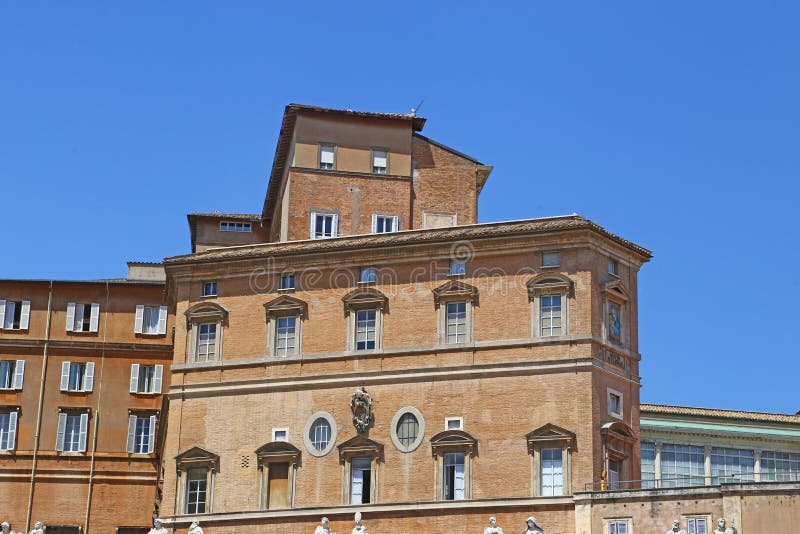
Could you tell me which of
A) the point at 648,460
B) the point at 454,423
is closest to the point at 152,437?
the point at 454,423

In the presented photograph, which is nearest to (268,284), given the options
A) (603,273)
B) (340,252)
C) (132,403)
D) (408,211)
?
(340,252)

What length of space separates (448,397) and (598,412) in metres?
6.00

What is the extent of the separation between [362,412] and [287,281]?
6.90m

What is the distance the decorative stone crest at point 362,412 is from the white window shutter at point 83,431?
23.4 meters

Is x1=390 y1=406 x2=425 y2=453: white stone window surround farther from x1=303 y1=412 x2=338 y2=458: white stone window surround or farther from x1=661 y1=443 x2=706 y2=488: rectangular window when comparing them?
x1=661 y1=443 x2=706 y2=488: rectangular window

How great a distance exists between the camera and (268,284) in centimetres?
6769

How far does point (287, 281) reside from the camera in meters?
67.6

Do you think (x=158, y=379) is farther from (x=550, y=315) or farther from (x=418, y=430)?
(x=550, y=315)

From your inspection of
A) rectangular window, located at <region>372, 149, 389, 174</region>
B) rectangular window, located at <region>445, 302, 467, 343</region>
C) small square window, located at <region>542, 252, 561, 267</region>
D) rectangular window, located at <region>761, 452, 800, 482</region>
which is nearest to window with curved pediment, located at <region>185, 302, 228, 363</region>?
rectangular window, located at <region>445, 302, 467, 343</region>

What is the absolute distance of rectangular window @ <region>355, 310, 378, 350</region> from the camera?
65.6 meters

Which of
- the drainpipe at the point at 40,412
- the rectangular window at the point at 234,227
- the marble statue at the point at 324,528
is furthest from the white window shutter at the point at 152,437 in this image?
the marble statue at the point at 324,528

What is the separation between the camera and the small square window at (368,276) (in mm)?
66250

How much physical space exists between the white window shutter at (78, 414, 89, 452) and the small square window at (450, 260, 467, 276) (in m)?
26.7

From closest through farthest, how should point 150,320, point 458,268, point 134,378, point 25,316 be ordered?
point 458,268 < point 134,378 < point 25,316 < point 150,320
